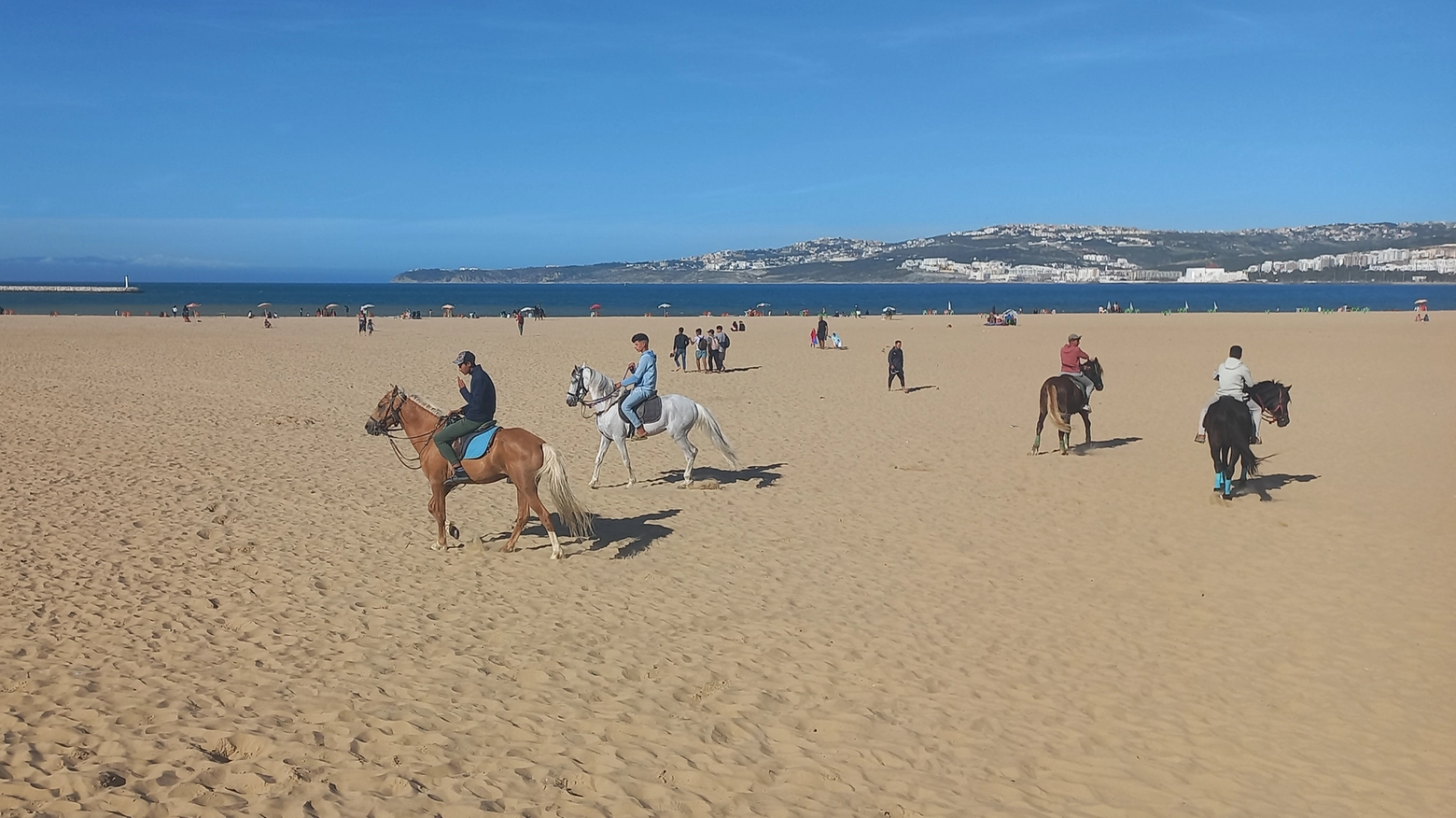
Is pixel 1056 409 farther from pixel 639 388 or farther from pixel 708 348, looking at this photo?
pixel 708 348

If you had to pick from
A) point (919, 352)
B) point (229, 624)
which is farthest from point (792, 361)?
point (229, 624)

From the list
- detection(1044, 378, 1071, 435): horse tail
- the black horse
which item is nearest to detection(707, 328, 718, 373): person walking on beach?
detection(1044, 378, 1071, 435): horse tail

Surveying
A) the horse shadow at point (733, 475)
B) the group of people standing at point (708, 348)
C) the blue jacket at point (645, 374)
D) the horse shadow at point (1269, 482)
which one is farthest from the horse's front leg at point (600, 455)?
the group of people standing at point (708, 348)

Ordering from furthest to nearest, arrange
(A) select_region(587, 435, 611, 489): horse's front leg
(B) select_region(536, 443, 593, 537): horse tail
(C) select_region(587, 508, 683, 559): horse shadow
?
(A) select_region(587, 435, 611, 489): horse's front leg < (C) select_region(587, 508, 683, 559): horse shadow < (B) select_region(536, 443, 593, 537): horse tail

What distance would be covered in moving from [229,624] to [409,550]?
2807 millimetres

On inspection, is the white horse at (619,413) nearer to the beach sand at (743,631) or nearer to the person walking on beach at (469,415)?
the beach sand at (743,631)

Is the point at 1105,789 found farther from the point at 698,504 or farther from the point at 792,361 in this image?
the point at 792,361

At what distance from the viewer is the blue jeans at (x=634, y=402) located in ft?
46.7

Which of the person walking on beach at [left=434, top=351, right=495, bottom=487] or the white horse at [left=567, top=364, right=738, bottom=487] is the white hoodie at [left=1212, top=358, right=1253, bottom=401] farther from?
the person walking on beach at [left=434, top=351, right=495, bottom=487]

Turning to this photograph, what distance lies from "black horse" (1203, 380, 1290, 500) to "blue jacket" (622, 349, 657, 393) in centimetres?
802

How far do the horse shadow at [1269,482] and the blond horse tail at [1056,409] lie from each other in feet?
10.1

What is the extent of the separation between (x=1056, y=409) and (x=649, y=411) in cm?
770

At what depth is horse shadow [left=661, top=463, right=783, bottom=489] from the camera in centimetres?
1543

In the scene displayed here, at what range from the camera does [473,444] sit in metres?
11.0
